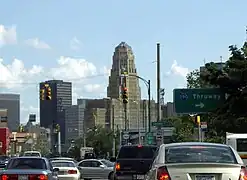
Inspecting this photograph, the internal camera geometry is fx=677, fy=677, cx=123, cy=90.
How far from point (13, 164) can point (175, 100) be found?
3497 cm

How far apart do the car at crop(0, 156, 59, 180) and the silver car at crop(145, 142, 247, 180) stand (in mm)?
6734

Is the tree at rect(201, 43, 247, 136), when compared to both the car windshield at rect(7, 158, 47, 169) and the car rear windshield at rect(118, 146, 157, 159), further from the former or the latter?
the car windshield at rect(7, 158, 47, 169)

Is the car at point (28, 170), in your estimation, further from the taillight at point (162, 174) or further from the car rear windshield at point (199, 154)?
the taillight at point (162, 174)

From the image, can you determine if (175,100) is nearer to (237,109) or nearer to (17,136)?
(237,109)

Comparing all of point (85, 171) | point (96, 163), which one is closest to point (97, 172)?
point (85, 171)

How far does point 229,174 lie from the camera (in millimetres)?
12109

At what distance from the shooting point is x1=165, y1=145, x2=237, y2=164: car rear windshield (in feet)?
41.9

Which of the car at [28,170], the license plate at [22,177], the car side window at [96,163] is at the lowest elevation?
the car side window at [96,163]

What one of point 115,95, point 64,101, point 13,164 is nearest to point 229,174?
point 13,164

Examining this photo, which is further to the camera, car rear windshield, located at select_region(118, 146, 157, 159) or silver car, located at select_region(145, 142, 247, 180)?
car rear windshield, located at select_region(118, 146, 157, 159)

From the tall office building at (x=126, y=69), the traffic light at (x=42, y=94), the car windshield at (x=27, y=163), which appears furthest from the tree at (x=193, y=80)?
the car windshield at (x=27, y=163)

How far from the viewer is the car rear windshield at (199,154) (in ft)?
41.9

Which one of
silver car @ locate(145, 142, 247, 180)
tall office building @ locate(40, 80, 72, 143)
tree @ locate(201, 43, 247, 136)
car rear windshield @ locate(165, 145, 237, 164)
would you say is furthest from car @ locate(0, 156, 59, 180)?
tall office building @ locate(40, 80, 72, 143)

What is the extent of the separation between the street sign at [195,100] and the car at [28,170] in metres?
33.5
